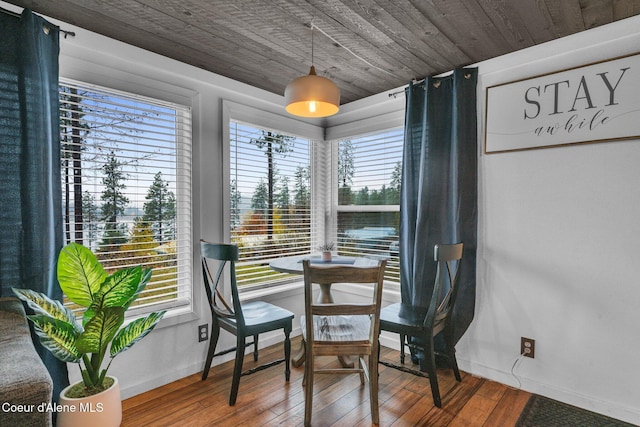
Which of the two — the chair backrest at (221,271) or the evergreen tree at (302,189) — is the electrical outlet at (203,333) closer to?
the chair backrest at (221,271)

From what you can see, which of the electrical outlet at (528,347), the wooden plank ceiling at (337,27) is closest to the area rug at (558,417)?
the electrical outlet at (528,347)

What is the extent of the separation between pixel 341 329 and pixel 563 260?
148 cm

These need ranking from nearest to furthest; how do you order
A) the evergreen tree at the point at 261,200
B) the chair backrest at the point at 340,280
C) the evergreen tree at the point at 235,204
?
1. the chair backrest at the point at 340,280
2. the evergreen tree at the point at 235,204
3. the evergreen tree at the point at 261,200

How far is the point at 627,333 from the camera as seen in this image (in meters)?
1.91

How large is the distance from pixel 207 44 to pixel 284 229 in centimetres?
174

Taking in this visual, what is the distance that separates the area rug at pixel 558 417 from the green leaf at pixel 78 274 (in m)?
2.42

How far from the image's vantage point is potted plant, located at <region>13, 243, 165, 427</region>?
1519mm

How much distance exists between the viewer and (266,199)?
124 inches

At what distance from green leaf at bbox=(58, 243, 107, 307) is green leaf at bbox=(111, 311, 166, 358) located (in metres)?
0.23

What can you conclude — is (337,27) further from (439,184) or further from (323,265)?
(323,265)

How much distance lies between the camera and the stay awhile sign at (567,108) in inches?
74.9

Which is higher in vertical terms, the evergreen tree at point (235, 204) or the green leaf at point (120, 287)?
the evergreen tree at point (235, 204)

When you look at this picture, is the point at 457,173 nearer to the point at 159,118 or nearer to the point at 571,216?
the point at 571,216

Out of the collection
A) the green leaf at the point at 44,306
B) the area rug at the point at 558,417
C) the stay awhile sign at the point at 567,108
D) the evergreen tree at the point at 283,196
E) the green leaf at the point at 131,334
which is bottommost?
the area rug at the point at 558,417
